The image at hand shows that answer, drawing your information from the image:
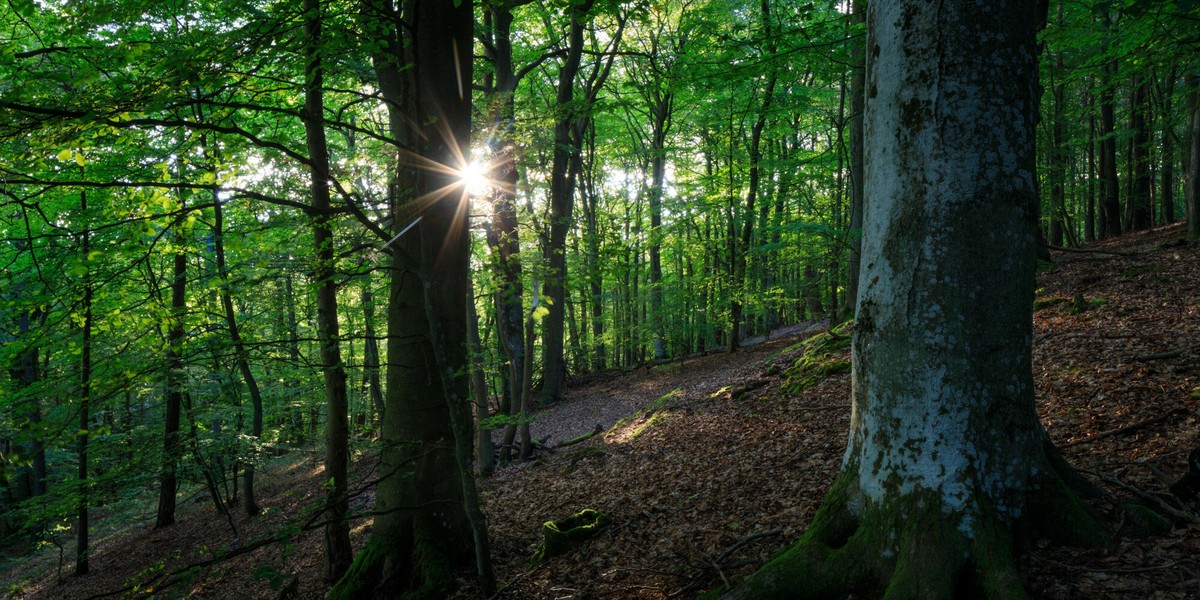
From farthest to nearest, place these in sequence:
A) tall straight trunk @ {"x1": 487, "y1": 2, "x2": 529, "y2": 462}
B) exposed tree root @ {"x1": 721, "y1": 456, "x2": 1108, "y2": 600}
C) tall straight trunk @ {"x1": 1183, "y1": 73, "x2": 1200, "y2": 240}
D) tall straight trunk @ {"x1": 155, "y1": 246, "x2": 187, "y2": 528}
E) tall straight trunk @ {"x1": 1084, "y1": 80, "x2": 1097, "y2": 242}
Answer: tall straight trunk @ {"x1": 1084, "y1": 80, "x2": 1097, "y2": 242} < tall straight trunk @ {"x1": 1183, "y1": 73, "x2": 1200, "y2": 240} < tall straight trunk @ {"x1": 155, "y1": 246, "x2": 187, "y2": 528} < tall straight trunk @ {"x1": 487, "y1": 2, "x2": 529, "y2": 462} < exposed tree root @ {"x1": 721, "y1": 456, "x2": 1108, "y2": 600}

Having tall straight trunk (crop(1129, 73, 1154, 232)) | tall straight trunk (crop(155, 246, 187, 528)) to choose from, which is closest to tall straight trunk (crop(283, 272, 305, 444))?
tall straight trunk (crop(155, 246, 187, 528))

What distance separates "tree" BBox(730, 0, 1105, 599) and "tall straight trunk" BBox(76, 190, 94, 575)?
170 inches

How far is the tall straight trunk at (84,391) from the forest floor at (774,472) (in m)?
0.78

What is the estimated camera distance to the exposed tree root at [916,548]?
2605 millimetres

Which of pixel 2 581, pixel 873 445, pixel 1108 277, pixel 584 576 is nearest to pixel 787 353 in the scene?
pixel 1108 277

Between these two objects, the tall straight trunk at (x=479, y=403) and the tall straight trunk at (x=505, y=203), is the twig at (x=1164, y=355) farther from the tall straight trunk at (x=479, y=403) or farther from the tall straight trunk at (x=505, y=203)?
the tall straight trunk at (x=479, y=403)

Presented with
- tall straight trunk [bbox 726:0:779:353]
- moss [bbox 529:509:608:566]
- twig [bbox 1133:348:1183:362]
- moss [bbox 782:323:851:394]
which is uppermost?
tall straight trunk [bbox 726:0:779:353]

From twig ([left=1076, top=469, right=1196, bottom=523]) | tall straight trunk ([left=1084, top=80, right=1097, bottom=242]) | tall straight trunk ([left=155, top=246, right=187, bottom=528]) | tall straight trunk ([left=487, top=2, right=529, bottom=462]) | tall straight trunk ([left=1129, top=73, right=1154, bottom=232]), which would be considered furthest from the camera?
tall straight trunk ([left=1084, top=80, right=1097, bottom=242])

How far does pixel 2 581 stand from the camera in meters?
13.9

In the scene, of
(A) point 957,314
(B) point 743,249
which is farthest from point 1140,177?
(A) point 957,314

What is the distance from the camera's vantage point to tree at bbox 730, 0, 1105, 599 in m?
2.69

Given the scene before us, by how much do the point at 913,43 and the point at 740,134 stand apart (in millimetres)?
17926

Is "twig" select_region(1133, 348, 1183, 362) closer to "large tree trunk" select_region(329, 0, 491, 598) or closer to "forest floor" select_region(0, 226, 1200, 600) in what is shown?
"forest floor" select_region(0, 226, 1200, 600)

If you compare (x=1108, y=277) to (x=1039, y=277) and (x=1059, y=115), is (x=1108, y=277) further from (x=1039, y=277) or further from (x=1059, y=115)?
(x=1059, y=115)
